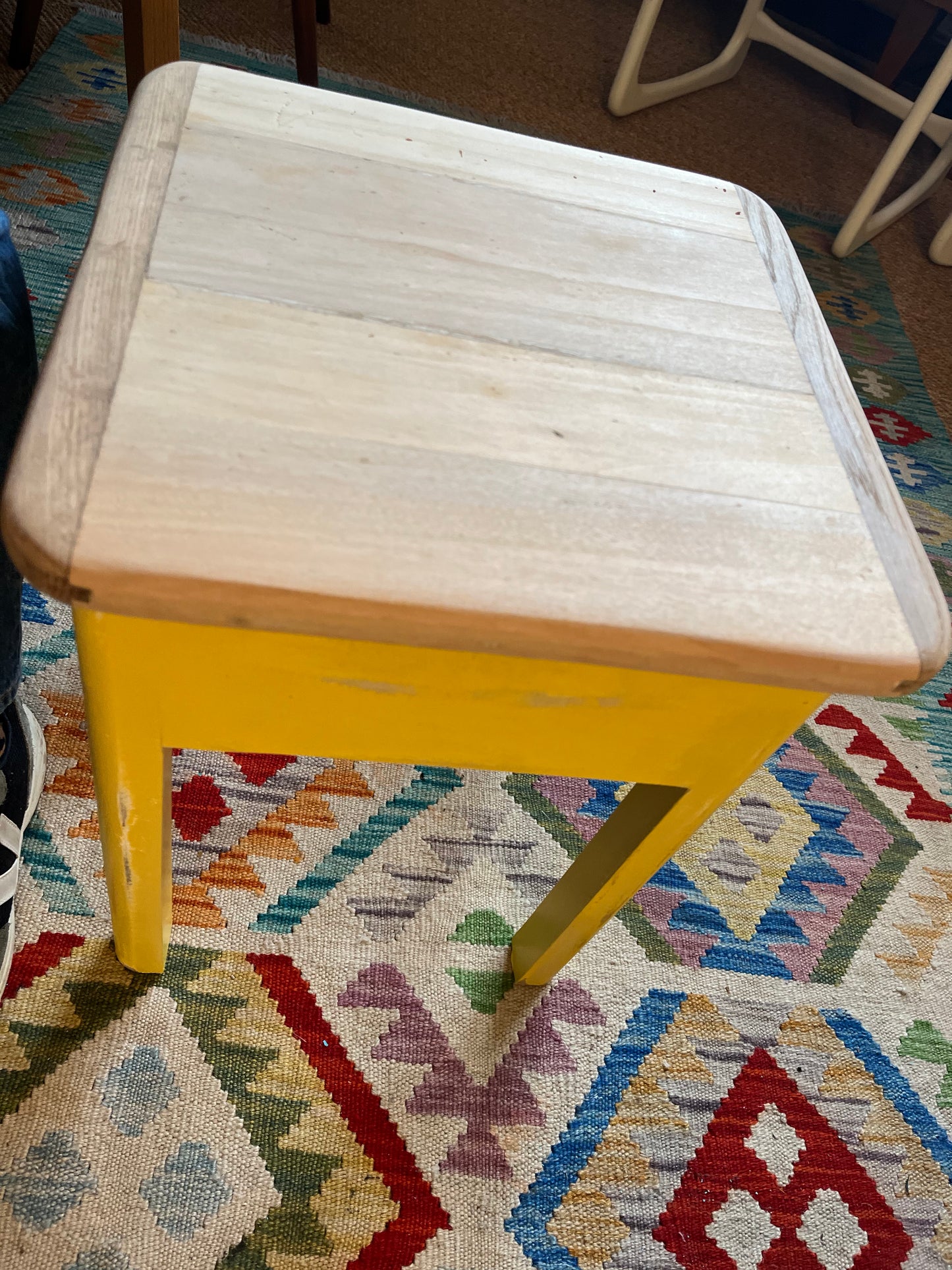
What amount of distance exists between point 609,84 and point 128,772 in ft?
6.60

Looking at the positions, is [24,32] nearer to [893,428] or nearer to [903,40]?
[893,428]

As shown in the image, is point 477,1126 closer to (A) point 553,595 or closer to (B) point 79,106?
(A) point 553,595

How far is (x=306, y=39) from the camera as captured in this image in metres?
1.41

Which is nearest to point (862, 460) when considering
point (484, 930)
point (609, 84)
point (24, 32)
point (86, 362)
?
point (86, 362)

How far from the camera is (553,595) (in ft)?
1.34

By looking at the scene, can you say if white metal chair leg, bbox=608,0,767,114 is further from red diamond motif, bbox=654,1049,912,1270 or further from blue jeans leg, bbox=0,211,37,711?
red diamond motif, bbox=654,1049,912,1270

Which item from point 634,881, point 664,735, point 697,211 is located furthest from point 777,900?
point 697,211

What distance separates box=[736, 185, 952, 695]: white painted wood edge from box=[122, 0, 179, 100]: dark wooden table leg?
2.70 feet

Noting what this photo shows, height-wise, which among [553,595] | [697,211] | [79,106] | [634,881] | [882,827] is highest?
[697,211]

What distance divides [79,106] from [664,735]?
1541mm

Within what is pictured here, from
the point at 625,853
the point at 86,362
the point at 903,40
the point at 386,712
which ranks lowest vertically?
the point at 625,853

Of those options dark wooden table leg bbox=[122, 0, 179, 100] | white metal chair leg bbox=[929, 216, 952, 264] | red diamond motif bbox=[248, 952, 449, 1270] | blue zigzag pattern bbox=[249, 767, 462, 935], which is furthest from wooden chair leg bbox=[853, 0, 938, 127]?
red diamond motif bbox=[248, 952, 449, 1270]

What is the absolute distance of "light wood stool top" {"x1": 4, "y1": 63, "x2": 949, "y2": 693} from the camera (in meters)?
0.39

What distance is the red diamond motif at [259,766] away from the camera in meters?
0.90
